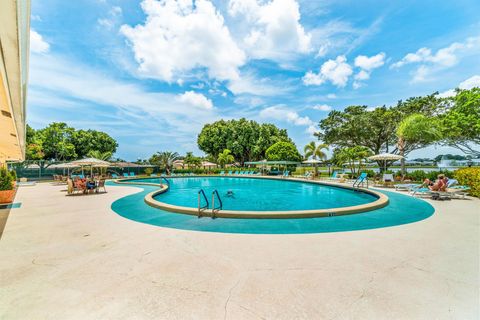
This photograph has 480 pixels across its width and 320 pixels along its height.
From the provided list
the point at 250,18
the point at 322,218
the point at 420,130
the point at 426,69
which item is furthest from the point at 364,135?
the point at 322,218

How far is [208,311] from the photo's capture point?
2.14m

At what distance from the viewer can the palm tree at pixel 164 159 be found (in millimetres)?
31016

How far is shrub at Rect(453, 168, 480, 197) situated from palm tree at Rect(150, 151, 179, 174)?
1172 inches

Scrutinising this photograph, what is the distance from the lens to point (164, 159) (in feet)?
102

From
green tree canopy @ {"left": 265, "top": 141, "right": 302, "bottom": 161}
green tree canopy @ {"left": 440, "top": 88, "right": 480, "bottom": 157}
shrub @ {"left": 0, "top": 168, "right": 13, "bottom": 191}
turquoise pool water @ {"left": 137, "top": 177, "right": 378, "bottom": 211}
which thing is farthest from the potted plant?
green tree canopy @ {"left": 265, "top": 141, "right": 302, "bottom": 161}

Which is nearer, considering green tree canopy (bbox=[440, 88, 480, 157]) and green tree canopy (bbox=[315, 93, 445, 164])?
green tree canopy (bbox=[440, 88, 480, 157])

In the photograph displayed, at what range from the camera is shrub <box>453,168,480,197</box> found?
945 cm

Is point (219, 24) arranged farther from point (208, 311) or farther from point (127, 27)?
point (208, 311)

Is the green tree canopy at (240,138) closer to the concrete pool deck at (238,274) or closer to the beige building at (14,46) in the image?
the concrete pool deck at (238,274)

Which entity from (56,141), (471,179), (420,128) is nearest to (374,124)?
(420,128)

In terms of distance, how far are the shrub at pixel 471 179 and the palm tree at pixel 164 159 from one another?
2977 cm

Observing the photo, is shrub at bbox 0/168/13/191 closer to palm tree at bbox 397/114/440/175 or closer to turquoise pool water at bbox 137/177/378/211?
turquoise pool water at bbox 137/177/378/211

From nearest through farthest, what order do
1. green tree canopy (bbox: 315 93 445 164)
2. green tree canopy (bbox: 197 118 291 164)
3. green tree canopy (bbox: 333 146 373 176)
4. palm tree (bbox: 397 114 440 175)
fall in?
palm tree (bbox: 397 114 440 175), green tree canopy (bbox: 333 146 373 176), green tree canopy (bbox: 315 93 445 164), green tree canopy (bbox: 197 118 291 164)

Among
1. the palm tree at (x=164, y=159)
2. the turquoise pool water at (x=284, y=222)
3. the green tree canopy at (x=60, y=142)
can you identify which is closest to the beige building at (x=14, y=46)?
the turquoise pool water at (x=284, y=222)
